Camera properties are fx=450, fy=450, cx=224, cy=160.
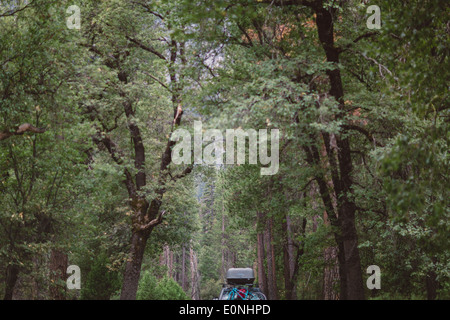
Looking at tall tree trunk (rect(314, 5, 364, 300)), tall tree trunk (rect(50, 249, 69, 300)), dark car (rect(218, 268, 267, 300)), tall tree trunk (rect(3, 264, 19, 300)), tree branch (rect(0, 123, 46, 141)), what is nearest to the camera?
tree branch (rect(0, 123, 46, 141))

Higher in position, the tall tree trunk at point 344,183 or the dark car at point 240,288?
the tall tree trunk at point 344,183

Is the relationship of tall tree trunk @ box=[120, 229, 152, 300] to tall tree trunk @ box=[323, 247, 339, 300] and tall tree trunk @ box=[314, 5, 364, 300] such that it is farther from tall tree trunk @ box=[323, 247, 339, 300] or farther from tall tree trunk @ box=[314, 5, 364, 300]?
tall tree trunk @ box=[314, 5, 364, 300]

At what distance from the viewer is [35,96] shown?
41.2ft

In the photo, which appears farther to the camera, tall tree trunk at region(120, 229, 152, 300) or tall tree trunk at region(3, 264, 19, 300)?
tall tree trunk at region(120, 229, 152, 300)

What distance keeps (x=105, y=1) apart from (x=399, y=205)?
15.1 meters

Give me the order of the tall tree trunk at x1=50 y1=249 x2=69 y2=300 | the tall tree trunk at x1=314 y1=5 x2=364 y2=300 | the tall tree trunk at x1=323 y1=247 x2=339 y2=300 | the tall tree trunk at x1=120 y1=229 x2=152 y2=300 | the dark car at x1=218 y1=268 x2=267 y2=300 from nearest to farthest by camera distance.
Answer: the tall tree trunk at x1=314 y1=5 x2=364 y2=300 < the dark car at x1=218 y1=268 x2=267 y2=300 < the tall tree trunk at x1=50 y1=249 x2=69 y2=300 < the tall tree trunk at x1=323 y1=247 x2=339 y2=300 < the tall tree trunk at x1=120 y1=229 x2=152 y2=300

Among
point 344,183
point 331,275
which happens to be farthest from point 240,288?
point 331,275

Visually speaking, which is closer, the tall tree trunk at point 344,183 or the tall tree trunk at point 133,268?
the tall tree trunk at point 344,183

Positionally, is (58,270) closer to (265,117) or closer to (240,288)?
(240,288)

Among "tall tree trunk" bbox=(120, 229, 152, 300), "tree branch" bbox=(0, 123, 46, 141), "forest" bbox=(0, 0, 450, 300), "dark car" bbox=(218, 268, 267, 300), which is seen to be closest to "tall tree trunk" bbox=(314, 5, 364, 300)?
"forest" bbox=(0, 0, 450, 300)

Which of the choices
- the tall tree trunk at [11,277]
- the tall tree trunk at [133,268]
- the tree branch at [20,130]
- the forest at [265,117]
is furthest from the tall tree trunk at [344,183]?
the tall tree trunk at [133,268]

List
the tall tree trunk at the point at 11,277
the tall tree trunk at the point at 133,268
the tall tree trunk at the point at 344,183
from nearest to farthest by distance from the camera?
the tall tree trunk at the point at 344,183
the tall tree trunk at the point at 11,277
the tall tree trunk at the point at 133,268

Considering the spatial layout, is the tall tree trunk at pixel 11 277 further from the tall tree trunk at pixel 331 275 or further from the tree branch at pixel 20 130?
the tall tree trunk at pixel 331 275

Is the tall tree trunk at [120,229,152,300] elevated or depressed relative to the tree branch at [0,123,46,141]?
depressed
